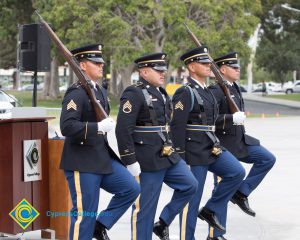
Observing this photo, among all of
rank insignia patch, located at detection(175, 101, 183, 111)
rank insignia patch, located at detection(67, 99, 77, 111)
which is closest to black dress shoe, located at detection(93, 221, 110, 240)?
rank insignia patch, located at detection(67, 99, 77, 111)

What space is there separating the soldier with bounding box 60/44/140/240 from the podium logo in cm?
84

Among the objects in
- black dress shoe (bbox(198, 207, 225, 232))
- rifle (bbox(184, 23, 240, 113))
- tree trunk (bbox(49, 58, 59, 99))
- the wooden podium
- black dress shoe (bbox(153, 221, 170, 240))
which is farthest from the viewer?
tree trunk (bbox(49, 58, 59, 99))

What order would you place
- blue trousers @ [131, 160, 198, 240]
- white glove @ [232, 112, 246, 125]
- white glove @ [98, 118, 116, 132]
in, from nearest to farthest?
white glove @ [98, 118, 116, 132] < blue trousers @ [131, 160, 198, 240] < white glove @ [232, 112, 246, 125]

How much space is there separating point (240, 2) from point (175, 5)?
3.89 metres

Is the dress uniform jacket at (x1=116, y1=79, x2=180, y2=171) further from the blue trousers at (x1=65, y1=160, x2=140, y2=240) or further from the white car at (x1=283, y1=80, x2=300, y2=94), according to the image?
the white car at (x1=283, y1=80, x2=300, y2=94)

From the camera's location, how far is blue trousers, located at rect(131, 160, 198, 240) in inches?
269

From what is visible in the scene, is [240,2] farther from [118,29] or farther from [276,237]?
[276,237]

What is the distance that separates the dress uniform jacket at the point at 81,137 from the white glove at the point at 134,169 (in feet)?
0.61

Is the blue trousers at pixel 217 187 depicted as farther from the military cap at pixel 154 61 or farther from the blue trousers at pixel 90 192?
the military cap at pixel 154 61

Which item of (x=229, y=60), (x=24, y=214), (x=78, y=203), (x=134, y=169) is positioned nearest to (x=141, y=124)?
(x=134, y=169)

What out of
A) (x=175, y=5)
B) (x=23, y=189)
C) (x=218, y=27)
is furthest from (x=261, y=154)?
(x=218, y=27)

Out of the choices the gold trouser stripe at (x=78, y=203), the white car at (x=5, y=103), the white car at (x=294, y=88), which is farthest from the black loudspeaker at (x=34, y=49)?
the white car at (x=294, y=88)

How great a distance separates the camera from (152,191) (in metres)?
6.84

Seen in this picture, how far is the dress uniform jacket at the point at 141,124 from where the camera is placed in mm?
6684
